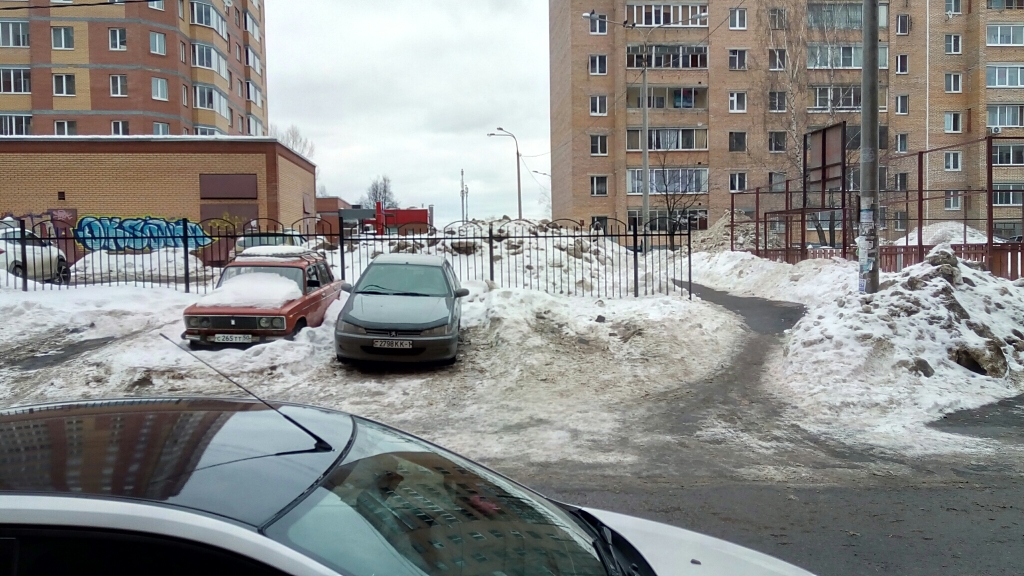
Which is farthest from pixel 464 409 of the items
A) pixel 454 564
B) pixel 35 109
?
pixel 35 109

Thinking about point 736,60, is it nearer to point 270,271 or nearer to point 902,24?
point 902,24

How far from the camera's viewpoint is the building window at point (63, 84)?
144 feet

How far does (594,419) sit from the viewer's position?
8.09 m

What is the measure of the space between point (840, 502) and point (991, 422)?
347 cm

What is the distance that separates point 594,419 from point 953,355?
16.0 ft

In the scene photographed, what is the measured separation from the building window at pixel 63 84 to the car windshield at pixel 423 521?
167ft

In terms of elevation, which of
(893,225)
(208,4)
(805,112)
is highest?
(208,4)

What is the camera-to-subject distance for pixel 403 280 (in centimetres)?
1139

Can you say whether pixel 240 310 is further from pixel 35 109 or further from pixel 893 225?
pixel 35 109

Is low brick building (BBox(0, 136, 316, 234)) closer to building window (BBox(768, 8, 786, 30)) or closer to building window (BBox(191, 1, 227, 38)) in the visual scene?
building window (BBox(191, 1, 227, 38))

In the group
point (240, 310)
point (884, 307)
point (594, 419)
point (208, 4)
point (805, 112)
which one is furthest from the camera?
point (208, 4)

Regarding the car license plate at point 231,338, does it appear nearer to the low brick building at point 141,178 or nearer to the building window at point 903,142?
the low brick building at point 141,178

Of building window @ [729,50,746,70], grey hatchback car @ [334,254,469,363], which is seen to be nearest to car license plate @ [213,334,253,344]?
grey hatchback car @ [334,254,469,363]

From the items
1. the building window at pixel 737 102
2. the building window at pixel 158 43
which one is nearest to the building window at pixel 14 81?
the building window at pixel 158 43
